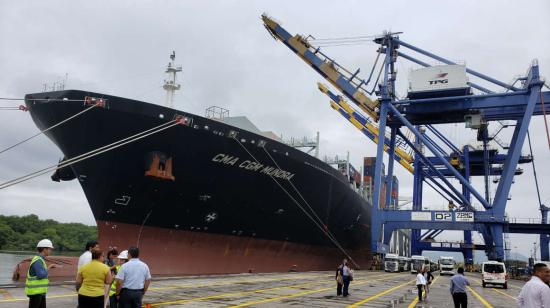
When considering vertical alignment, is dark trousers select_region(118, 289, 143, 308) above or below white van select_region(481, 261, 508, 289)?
above

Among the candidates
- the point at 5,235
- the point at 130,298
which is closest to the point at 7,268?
the point at 130,298

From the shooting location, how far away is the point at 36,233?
275 feet

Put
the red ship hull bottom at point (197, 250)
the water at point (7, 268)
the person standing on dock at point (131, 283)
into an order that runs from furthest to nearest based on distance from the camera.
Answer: the water at point (7, 268)
the red ship hull bottom at point (197, 250)
the person standing on dock at point (131, 283)

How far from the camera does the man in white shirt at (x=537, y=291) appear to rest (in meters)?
4.80

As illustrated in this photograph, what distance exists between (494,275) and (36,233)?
280 feet

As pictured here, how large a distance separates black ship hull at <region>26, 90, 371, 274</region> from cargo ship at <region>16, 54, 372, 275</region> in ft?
0.15

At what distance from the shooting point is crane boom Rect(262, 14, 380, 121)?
35.6 m

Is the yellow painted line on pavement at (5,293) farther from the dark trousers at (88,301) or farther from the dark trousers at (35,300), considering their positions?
the dark trousers at (88,301)

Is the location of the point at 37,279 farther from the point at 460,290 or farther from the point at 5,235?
the point at 5,235

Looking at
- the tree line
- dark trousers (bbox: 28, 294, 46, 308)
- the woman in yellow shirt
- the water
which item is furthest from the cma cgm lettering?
the tree line

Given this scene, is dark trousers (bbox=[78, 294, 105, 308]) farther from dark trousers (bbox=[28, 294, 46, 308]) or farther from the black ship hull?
the black ship hull

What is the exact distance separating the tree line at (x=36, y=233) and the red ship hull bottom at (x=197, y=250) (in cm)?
6410

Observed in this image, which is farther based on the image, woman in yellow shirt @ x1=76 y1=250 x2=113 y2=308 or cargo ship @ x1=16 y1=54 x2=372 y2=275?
cargo ship @ x1=16 y1=54 x2=372 y2=275

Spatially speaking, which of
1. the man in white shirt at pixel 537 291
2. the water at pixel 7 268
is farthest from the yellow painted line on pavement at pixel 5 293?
the man in white shirt at pixel 537 291
